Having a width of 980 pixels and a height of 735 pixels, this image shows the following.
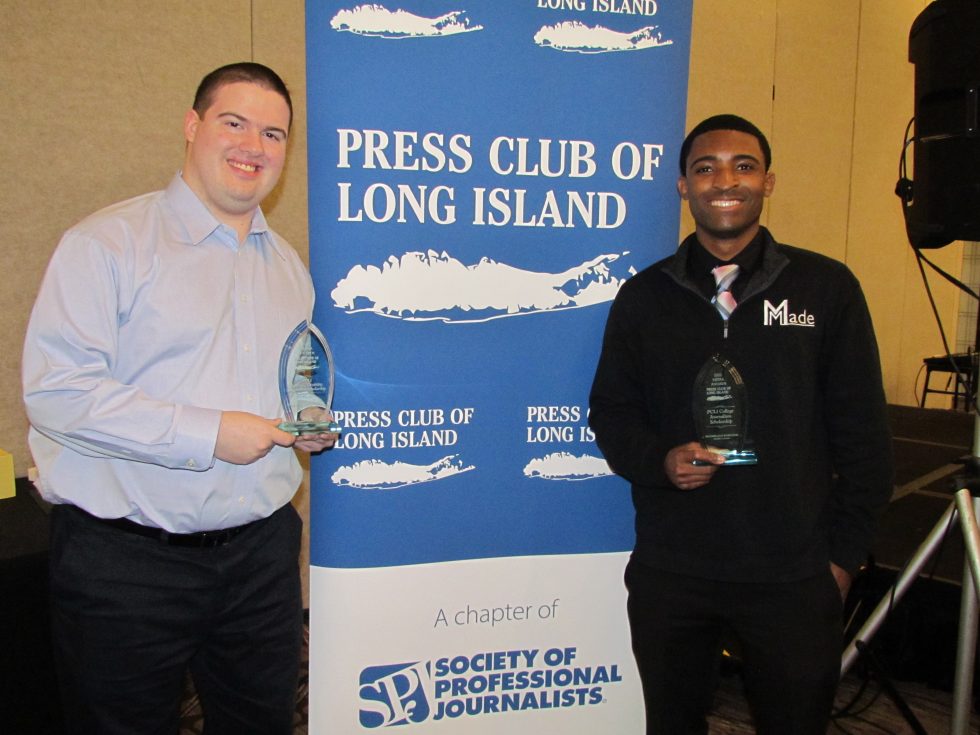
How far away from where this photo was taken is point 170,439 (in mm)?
1335

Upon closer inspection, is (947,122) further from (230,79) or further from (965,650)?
(230,79)

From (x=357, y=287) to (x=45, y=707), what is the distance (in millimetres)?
1350

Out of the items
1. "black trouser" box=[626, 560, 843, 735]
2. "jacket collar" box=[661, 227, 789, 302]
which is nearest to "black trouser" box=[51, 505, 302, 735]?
"black trouser" box=[626, 560, 843, 735]

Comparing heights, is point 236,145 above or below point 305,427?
above

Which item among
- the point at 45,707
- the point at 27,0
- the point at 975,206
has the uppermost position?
the point at 27,0

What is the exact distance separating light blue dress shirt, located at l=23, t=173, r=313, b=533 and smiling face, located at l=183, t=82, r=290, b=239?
0.16 feet

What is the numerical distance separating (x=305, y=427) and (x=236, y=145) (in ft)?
1.83

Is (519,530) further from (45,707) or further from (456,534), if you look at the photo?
(45,707)

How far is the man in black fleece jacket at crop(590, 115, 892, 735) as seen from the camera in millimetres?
1579

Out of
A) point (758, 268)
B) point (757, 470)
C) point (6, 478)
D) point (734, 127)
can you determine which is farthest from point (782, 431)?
point (6, 478)

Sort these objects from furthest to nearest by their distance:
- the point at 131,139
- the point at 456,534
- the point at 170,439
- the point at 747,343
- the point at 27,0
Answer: the point at 131,139 < the point at 27,0 < the point at 456,534 < the point at 747,343 < the point at 170,439

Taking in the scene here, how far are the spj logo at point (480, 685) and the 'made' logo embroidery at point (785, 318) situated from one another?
3.35 feet

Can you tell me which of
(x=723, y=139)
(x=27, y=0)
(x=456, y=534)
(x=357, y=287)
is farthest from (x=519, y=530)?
(x=27, y=0)

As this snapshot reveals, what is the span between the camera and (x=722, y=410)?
5.12ft
